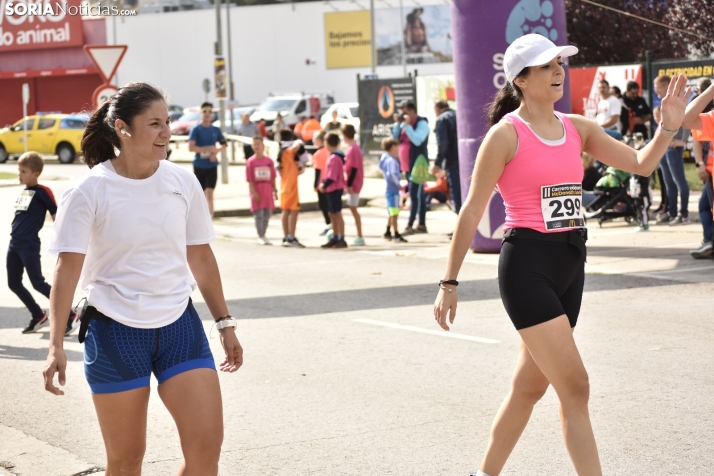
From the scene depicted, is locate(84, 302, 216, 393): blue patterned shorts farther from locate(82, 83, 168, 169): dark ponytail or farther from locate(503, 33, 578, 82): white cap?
locate(503, 33, 578, 82): white cap

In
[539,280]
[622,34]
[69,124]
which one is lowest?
[539,280]

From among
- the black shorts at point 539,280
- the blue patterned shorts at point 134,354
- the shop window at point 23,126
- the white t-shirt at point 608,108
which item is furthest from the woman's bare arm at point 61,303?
the shop window at point 23,126

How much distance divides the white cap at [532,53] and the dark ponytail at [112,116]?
4.67 ft

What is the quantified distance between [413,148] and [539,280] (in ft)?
43.0

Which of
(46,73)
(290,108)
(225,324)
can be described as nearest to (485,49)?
(225,324)

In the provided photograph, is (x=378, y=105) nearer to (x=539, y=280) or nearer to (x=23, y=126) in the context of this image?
(x=23, y=126)

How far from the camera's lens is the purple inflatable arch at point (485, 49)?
13.5 m

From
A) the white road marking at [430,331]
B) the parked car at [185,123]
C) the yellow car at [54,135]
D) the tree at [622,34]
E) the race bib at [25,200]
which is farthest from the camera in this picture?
the parked car at [185,123]

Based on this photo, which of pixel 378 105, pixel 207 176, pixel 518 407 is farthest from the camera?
→ pixel 378 105

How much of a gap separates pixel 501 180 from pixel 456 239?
33 centimetres

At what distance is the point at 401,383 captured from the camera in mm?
7199

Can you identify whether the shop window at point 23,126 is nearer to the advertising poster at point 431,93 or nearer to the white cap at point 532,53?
the advertising poster at point 431,93

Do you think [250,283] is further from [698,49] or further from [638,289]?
[698,49]

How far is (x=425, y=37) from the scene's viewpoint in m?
64.5
